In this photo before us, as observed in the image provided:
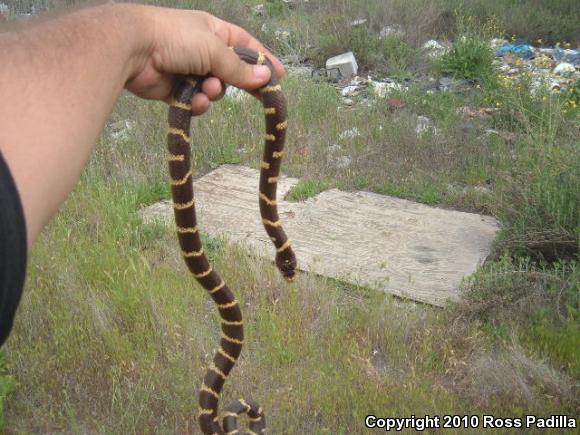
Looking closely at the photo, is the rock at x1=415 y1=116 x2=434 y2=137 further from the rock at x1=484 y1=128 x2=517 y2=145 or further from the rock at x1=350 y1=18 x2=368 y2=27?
the rock at x1=350 y1=18 x2=368 y2=27

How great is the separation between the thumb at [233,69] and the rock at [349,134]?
475 cm

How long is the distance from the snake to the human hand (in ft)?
0.16

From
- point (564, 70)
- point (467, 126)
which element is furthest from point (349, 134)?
point (564, 70)

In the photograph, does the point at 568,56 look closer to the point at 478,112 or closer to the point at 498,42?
the point at 498,42

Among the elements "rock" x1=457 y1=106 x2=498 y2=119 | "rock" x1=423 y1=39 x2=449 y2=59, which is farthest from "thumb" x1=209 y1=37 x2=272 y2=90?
"rock" x1=423 y1=39 x2=449 y2=59

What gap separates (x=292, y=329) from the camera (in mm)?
4074

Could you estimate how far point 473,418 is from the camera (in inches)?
134

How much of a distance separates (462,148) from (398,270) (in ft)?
7.10

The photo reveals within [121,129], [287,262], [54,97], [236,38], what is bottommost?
[121,129]

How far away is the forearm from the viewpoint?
144 cm

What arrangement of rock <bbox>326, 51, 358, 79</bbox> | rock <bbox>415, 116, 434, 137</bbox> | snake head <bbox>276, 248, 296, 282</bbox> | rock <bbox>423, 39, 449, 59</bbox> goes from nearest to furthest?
1. snake head <bbox>276, 248, 296, 282</bbox>
2. rock <bbox>415, 116, 434, 137</bbox>
3. rock <bbox>326, 51, 358, 79</bbox>
4. rock <bbox>423, 39, 449, 59</bbox>

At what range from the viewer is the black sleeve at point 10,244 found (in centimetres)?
124

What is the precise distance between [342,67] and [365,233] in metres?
4.60

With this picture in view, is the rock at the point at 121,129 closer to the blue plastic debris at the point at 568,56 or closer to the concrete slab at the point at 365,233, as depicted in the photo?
the concrete slab at the point at 365,233
